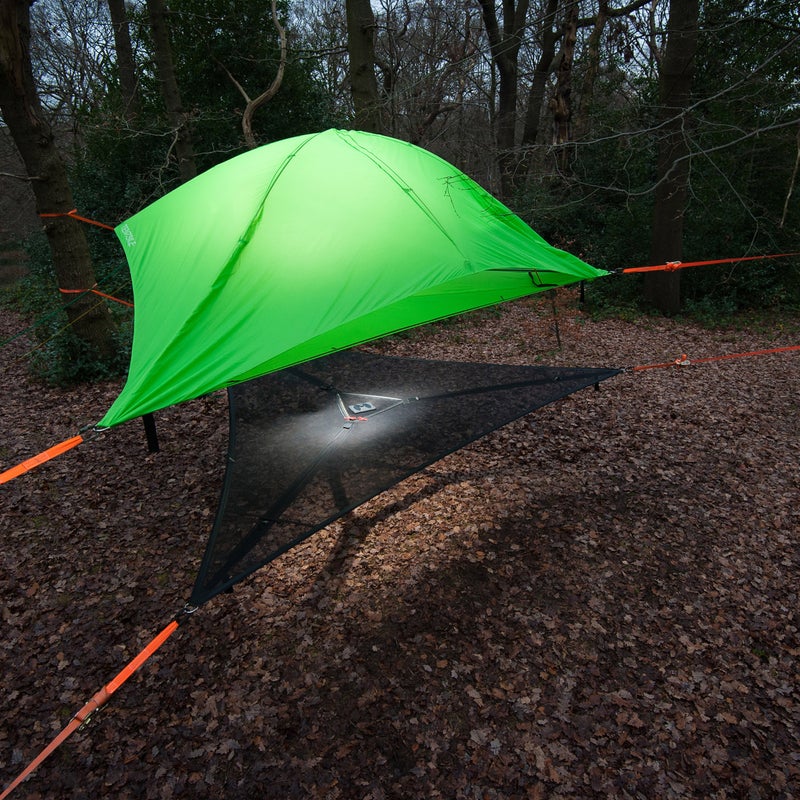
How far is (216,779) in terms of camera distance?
5.82 feet

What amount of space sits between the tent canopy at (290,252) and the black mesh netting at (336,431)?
362 mm

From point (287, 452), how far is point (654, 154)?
7.42 meters

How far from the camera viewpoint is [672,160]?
20.3 ft

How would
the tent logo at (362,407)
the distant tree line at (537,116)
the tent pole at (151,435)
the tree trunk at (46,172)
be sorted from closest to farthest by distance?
the tent logo at (362,407) < the tent pole at (151,435) < the tree trunk at (46,172) < the distant tree line at (537,116)

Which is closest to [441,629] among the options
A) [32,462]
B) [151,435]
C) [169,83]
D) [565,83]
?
[32,462]

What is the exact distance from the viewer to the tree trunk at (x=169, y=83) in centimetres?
607

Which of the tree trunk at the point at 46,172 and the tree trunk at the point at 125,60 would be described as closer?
the tree trunk at the point at 46,172

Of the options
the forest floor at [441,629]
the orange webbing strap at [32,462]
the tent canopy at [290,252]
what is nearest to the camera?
the orange webbing strap at [32,462]

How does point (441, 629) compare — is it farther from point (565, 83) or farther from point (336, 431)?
point (565, 83)

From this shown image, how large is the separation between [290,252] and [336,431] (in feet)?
3.19

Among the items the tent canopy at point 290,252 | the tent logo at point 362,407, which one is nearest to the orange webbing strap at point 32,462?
the tent canopy at point 290,252

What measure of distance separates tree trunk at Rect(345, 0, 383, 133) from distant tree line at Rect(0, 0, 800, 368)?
0.02 m

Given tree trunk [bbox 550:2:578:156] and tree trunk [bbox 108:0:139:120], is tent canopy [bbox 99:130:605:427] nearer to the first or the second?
tree trunk [bbox 550:2:578:156]

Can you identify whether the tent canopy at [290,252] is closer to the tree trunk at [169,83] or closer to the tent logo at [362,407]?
the tent logo at [362,407]
